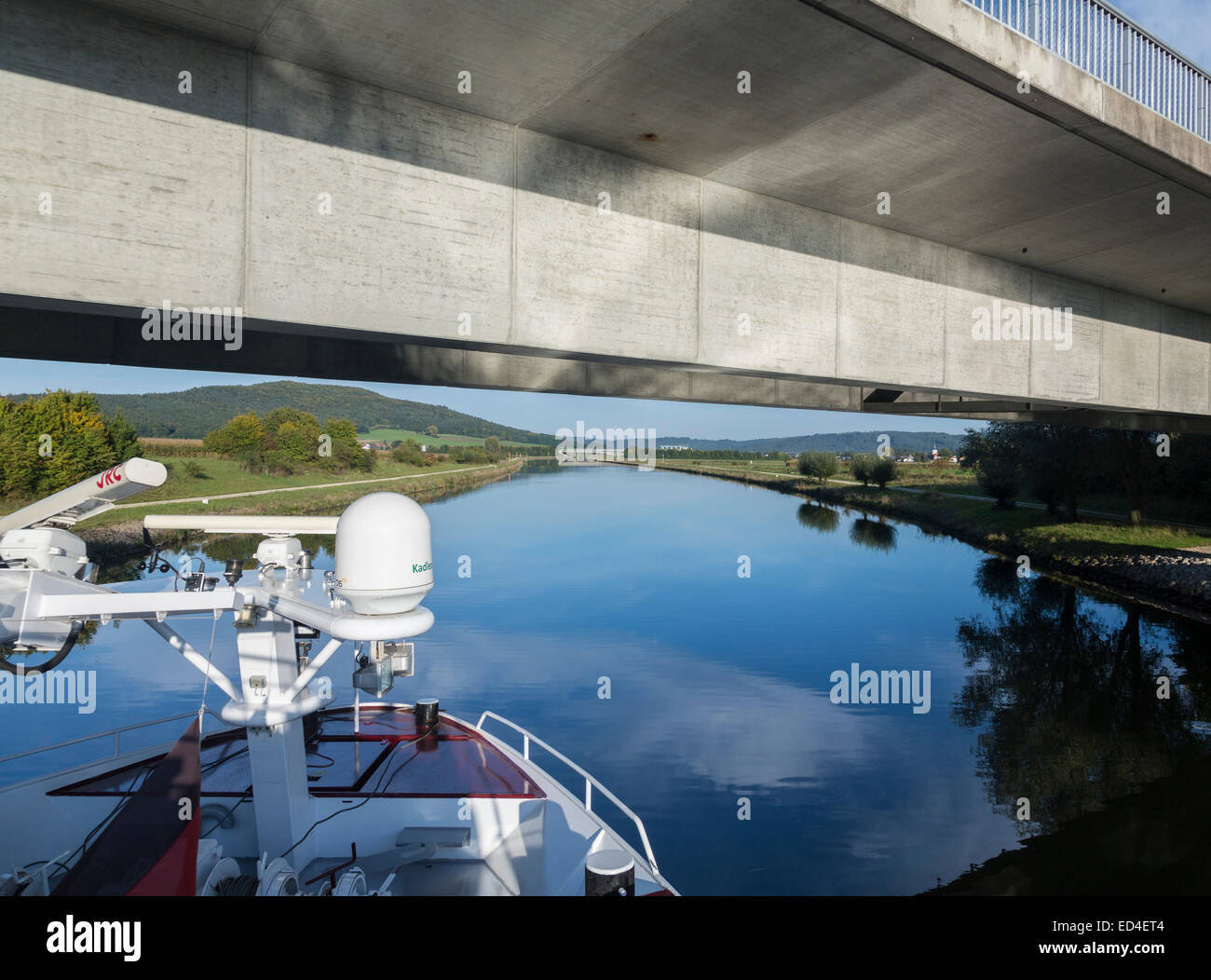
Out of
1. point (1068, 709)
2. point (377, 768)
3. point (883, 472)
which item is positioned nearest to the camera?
point (377, 768)

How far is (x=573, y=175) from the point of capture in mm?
7262

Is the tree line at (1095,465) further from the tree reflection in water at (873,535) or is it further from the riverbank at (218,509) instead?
the riverbank at (218,509)

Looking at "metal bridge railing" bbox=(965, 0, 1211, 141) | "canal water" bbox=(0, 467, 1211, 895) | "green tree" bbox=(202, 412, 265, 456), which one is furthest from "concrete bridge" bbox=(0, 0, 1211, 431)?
"green tree" bbox=(202, 412, 265, 456)

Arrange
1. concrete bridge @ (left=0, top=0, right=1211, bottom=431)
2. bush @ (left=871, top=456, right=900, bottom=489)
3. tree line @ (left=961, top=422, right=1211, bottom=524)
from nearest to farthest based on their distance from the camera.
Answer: concrete bridge @ (left=0, top=0, right=1211, bottom=431) < tree line @ (left=961, top=422, right=1211, bottom=524) < bush @ (left=871, top=456, right=900, bottom=489)

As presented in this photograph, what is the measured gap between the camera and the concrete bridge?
17.2ft

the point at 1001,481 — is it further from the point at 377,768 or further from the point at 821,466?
→ the point at 377,768

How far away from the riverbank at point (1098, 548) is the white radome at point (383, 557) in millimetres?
33370

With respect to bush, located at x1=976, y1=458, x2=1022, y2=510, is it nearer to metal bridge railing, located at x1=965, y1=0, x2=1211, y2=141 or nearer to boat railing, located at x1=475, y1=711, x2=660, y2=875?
metal bridge railing, located at x1=965, y1=0, x2=1211, y2=141

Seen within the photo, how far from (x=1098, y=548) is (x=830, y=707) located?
24920mm

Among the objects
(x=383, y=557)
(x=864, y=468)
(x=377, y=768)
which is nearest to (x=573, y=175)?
(x=383, y=557)

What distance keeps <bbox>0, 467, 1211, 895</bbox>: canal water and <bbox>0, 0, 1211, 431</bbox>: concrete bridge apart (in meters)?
8.24

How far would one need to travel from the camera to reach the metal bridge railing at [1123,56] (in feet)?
23.7

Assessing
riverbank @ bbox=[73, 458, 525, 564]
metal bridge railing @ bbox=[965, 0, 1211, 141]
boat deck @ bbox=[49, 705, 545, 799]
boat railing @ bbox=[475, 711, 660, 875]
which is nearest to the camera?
metal bridge railing @ bbox=[965, 0, 1211, 141]
